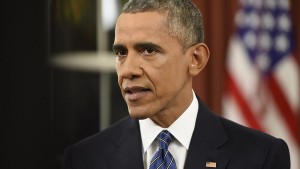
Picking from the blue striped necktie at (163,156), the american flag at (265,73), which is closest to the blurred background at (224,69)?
the american flag at (265,73)

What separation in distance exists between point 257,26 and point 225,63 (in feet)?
0.82

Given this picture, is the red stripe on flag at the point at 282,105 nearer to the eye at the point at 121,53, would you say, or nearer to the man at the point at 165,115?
A: the man at the point at 165,115

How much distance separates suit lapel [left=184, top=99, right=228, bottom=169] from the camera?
4.41 ft

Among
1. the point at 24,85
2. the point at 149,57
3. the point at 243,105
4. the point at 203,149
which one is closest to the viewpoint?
the point at 24,85

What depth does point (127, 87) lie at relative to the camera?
4.04ft

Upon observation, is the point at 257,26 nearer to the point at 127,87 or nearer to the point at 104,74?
the point at 104,74

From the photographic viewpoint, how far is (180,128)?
1.39m

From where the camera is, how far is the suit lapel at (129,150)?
4.52 feet

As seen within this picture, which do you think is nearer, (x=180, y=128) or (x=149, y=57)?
(x=149, y=57)

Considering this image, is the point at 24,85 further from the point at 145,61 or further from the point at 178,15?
the point at 178,15

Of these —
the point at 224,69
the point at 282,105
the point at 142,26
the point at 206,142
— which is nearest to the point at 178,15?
the point at 142,26

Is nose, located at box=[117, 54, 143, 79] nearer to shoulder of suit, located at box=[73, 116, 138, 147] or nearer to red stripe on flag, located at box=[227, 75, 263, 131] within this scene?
shoulder of suit, located at box=[73, 116, 138, 147]

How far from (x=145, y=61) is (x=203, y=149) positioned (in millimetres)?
309

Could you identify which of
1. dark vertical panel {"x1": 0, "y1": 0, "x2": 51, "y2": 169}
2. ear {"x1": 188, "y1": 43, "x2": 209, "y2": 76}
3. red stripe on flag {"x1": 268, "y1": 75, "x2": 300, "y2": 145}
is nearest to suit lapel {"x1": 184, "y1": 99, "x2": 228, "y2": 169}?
ear {"x1": 188, "y1": 43, "x2": 209, "y2": 76}
